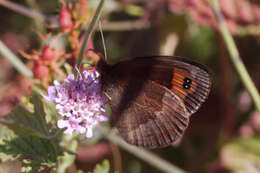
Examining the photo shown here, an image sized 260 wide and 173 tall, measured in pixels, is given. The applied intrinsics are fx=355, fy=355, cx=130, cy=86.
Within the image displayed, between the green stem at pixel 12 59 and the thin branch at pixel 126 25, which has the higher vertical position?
the green stem at pixel 12 59

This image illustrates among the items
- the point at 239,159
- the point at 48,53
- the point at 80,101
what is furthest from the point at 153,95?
the point at 239,159

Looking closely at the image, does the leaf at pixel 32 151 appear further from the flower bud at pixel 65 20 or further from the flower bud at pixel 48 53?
the flower bud at pixel 65 20

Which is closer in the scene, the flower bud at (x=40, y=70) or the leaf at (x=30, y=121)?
the leaf at (x=30, y=121)

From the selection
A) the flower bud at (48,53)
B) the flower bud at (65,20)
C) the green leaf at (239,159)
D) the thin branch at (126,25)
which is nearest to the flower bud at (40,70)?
the flower bud at (48,53)

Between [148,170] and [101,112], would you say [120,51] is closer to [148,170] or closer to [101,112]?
[148,170]

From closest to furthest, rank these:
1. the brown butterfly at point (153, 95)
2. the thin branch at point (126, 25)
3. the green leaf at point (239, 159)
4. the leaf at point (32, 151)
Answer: the leaf at point (32, 151) < the brown butterfly at point (153, 95) < the green leaf at point (239, 159) < the thin branch at point (126, 25)

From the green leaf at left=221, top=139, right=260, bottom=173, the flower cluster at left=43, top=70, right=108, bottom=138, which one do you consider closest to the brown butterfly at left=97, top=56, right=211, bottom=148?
the flower cluster at left=43, top=70, right=108, bottom=138
